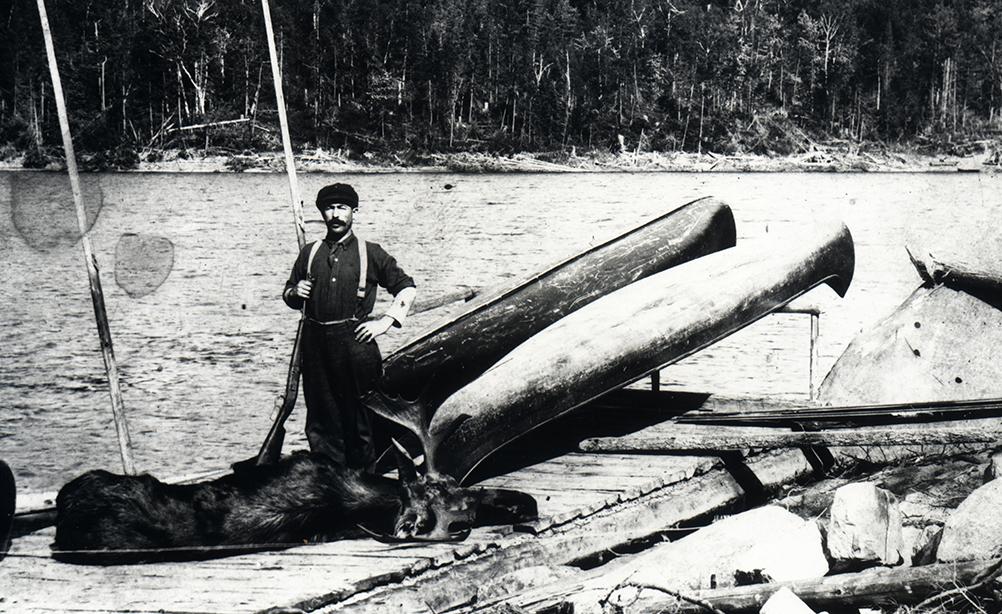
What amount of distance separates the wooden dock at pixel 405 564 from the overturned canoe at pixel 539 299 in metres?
0.85

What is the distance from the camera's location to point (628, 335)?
Answer: 4.79 metres

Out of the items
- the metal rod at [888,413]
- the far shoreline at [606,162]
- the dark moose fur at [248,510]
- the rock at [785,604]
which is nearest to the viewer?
the rock at [785,604]

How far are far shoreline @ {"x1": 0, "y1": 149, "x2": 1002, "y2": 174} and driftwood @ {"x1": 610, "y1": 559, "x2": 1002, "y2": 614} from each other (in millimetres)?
9306

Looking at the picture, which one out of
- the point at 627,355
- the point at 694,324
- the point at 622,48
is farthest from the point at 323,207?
the point at 622,48

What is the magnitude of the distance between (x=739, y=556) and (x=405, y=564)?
1342 mm

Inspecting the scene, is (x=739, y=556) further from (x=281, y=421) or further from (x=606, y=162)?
(x=606, y=162)

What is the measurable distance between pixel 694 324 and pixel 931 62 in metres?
7.78

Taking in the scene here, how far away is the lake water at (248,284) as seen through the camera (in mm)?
7871

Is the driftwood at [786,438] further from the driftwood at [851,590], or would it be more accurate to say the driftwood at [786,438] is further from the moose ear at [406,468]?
the moose ear at [406,468]

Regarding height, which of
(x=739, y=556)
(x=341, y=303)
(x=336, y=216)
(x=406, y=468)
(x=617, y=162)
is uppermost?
(x=617, y=162)

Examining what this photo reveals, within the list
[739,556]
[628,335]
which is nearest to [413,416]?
[628,335]

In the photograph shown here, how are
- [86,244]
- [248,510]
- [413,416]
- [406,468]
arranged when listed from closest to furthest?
[248,510]
[406,468]
[413,416]
[86,244]

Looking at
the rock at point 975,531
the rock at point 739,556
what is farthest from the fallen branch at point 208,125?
the rock at point 975,531

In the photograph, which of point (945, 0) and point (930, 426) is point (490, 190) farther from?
point (930, 426)
